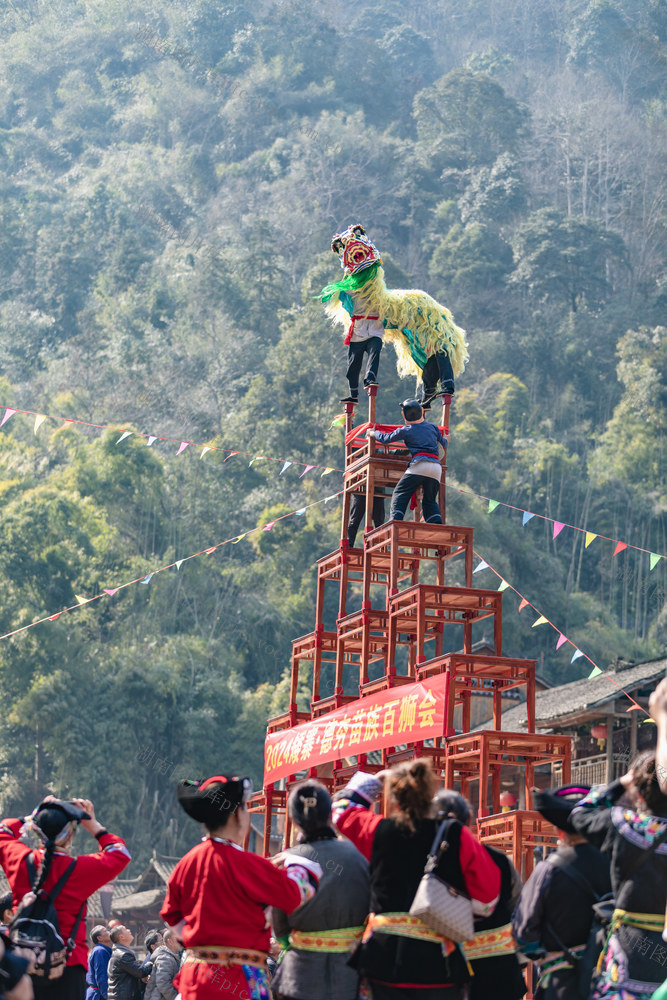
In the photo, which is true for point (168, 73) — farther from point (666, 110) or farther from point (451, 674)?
point (451, 674)

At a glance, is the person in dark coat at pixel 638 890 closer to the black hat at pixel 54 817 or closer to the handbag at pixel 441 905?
the handbag at pixel 441 905

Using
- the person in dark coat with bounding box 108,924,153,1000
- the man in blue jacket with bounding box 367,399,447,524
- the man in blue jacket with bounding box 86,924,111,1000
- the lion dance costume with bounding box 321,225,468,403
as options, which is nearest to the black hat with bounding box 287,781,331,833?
the person in dark coat with bounding box 108,924,153,1000

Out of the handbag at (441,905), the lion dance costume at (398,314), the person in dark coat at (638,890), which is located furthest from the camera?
the lion dance costume at (398,314)

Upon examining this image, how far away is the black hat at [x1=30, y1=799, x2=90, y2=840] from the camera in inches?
222

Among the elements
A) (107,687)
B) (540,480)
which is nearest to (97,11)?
(540,480)

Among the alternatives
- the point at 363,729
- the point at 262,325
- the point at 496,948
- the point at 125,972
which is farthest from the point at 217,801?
the point at 262,325

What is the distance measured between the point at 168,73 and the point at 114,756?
57.2 m

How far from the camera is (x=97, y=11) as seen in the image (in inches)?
3469

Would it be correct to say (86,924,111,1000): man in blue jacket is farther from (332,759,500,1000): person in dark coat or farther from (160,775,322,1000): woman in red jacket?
(332,759,500,1000): person in dark coat

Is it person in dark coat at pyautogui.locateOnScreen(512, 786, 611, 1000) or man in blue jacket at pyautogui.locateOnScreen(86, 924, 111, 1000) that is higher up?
person in dark coat at pyautogui.locateOnScreen(512, 786, 611, 1000)

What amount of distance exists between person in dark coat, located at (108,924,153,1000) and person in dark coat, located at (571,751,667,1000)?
17.8 ft

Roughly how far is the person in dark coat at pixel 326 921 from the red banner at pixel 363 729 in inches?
211

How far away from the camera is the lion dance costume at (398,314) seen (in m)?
14.3

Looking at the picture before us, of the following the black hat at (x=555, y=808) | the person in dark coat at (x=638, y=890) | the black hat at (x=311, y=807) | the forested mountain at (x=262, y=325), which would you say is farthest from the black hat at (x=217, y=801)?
the forested mountain at (x=262, y=325)
